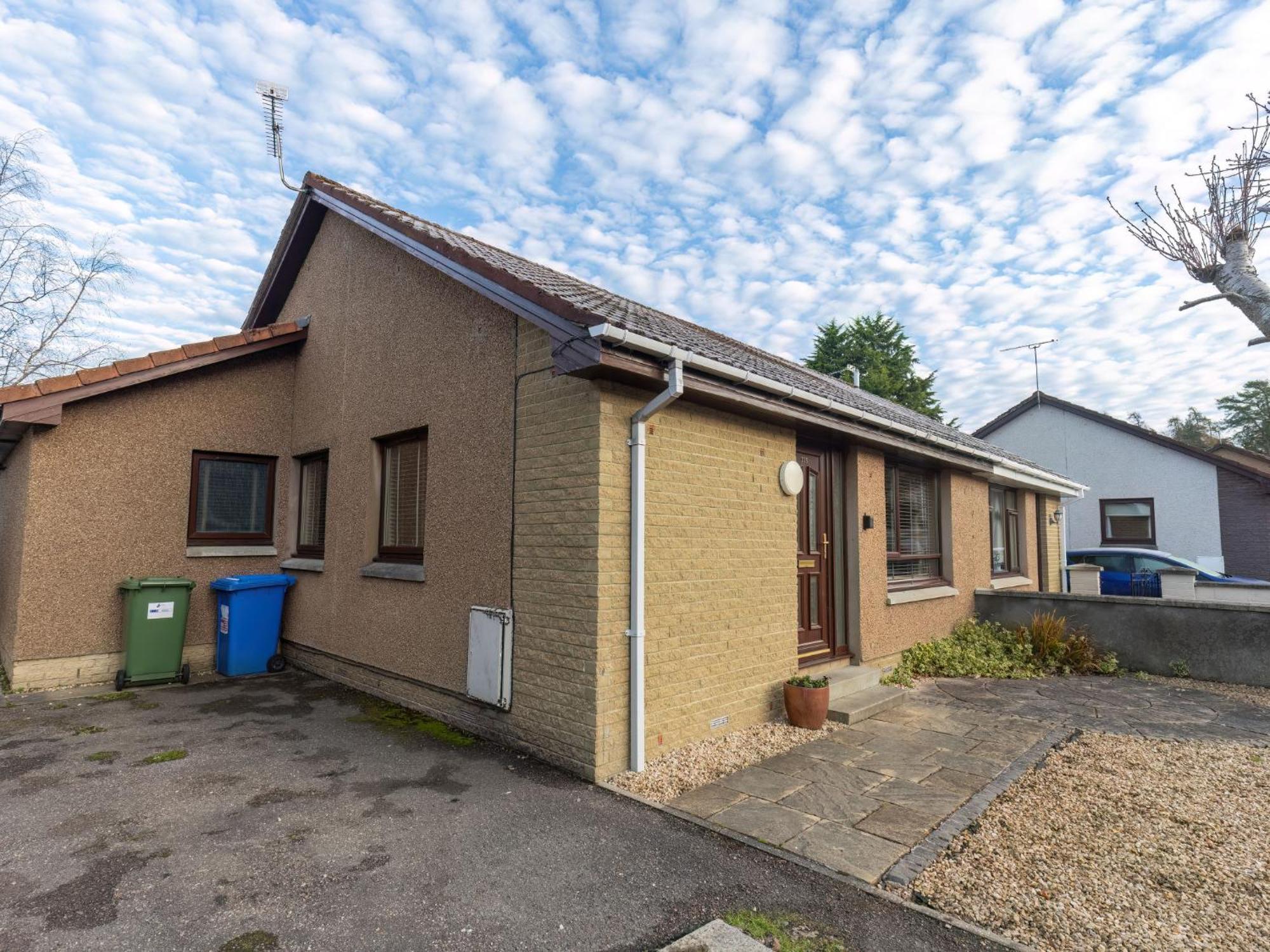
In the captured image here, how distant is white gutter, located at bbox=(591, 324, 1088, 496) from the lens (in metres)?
4.06

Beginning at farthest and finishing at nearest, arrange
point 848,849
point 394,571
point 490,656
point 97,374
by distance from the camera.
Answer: point 97,374 < point 394,571 < point 490,656 < point 848,849

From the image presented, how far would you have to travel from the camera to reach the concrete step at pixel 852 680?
247 inches

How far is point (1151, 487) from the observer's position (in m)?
18.8

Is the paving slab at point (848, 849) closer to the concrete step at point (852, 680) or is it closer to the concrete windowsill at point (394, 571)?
the concrete step at point (852, 680)

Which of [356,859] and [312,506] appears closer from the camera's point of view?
[356,859]

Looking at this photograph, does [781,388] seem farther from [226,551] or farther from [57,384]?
[57,384]

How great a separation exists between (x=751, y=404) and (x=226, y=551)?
6790 millimetres

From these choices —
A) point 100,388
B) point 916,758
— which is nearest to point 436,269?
point 100,388

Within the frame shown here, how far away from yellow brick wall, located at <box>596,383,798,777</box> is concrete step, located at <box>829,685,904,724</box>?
54cm

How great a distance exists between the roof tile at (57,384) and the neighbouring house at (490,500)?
42 mm

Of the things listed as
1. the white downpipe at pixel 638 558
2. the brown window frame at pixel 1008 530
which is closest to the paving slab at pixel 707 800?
the white downpipe at pixel 638 558

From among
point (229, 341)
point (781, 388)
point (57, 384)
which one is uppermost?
point (229, 341)

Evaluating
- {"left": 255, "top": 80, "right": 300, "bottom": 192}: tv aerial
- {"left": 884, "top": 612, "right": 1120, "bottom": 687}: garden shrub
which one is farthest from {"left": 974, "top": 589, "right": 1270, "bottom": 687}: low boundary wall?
{"left": 255, "top": 80, "right": 300, "bottom": 192}: tv aerial

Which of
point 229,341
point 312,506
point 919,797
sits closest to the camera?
point 919,797
